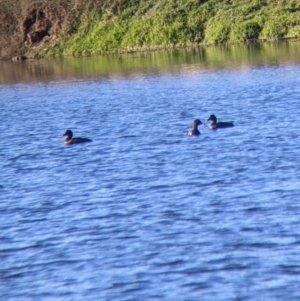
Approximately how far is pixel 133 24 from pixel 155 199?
137 feet

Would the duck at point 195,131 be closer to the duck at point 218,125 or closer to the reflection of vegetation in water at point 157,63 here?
the duck at point 218,125

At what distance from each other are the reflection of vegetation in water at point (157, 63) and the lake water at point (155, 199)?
7.83 m

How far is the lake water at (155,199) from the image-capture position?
10.8 m

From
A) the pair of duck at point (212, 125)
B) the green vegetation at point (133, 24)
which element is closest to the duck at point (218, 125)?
the pair of duck at point (212, 125)

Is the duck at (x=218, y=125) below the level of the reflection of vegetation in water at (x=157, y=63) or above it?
above

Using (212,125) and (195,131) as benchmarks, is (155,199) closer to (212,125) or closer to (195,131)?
(195,131)

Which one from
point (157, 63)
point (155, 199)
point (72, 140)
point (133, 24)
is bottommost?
point (157, 63)

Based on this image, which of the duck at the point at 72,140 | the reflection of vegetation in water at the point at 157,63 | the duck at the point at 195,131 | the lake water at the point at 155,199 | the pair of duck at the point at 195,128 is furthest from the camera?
the reflection of vegetation in water at the point at 157,63

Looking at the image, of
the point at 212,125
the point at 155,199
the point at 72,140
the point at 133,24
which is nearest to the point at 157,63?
the point at 133,24

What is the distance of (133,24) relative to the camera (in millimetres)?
55781

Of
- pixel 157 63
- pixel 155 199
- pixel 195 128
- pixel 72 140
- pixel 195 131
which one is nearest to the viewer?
pixel 155 199

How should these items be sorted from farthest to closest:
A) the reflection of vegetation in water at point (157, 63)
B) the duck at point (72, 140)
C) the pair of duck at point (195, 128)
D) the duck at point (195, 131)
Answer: the reflection of vegetation in water at point (157, 63) < the duck at point (72, 140) < the pair of duck at point (195, 128) < the duck at point (195, 131)

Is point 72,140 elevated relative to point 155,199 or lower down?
lower down

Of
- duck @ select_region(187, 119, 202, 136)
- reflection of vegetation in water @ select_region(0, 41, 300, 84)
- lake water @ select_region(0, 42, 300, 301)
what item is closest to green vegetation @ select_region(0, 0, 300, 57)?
reflection of vegetation in water @ select_region(0, 41, 300, 84)
